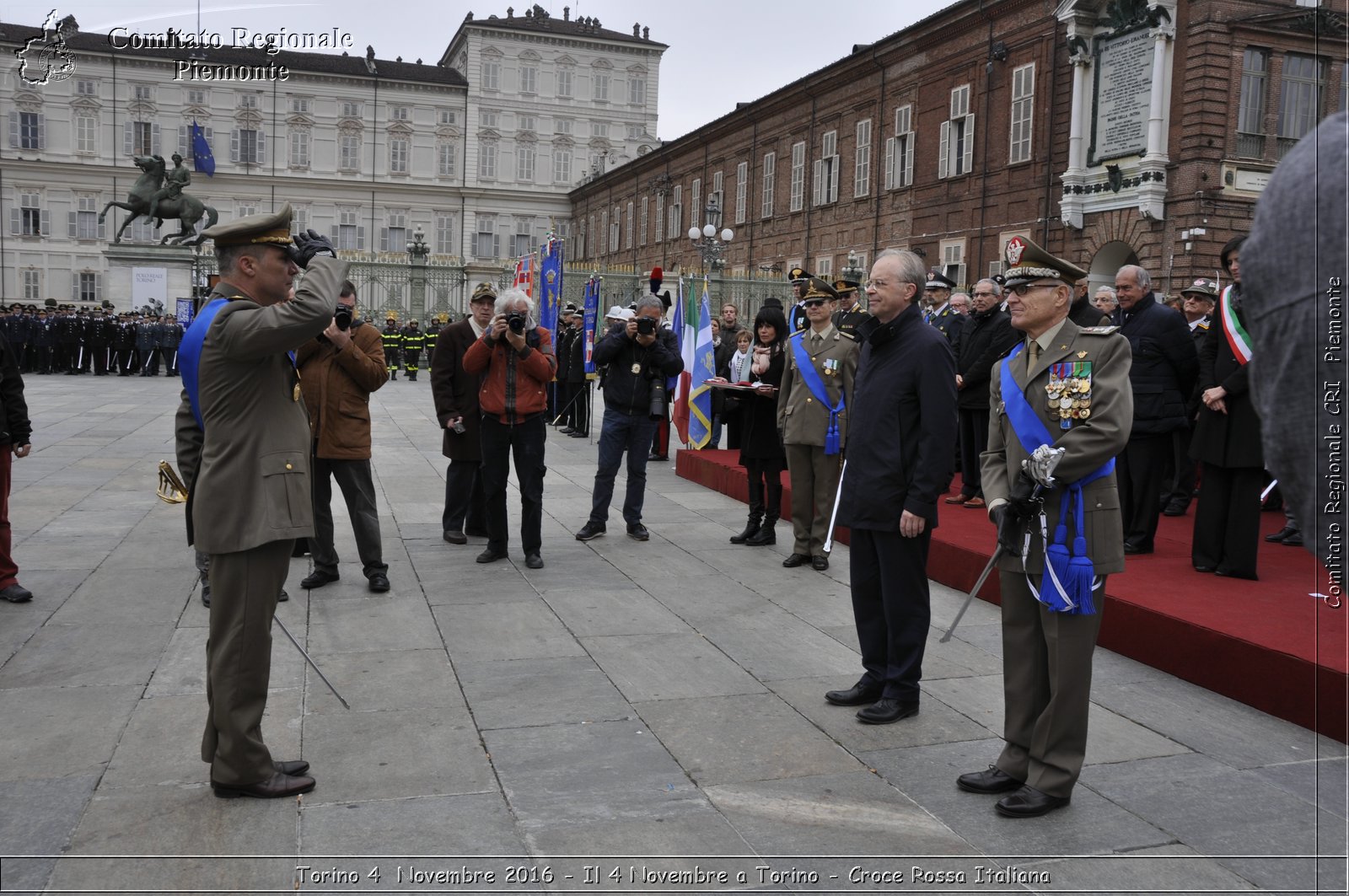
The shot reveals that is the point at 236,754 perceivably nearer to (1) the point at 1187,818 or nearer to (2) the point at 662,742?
(2) the point at 662,742

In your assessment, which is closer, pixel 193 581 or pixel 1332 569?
pixel 1332 569

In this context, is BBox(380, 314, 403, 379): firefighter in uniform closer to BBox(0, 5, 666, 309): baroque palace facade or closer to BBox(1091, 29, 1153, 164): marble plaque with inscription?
BBox(0, 5, 666, 309): baroque palace facade

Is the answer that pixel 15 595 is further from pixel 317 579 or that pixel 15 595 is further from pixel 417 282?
pixel 417 282

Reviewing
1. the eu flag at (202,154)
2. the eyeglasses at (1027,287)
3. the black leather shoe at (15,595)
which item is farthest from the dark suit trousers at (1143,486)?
the eu flag at (202,154)

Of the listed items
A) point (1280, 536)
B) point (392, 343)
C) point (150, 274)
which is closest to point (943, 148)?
point (392, 343)

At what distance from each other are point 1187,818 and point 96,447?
12983 mm

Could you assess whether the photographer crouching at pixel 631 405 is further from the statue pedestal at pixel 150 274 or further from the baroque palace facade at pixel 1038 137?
the statue pedestal at pixel 150 274

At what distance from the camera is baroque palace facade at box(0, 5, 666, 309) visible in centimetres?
5478

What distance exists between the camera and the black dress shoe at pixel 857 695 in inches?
183

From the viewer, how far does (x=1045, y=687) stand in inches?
148

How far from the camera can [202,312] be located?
3.63m

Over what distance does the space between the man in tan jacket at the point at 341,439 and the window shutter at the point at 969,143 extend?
73.5ft

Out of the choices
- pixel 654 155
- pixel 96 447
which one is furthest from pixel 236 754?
pixel 654 155

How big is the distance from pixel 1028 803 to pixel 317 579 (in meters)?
4.57
